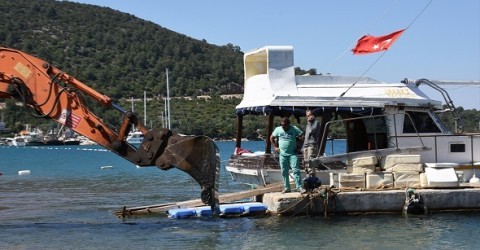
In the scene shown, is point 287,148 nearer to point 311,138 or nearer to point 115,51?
point 311,138

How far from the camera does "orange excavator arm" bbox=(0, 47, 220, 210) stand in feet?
44.7

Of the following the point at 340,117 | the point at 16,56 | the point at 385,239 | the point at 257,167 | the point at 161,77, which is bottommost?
the point at 385,239

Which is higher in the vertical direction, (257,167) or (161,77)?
(161,77)

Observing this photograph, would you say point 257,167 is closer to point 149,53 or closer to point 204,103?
point 204,103

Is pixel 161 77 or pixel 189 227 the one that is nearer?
pixel 189 227

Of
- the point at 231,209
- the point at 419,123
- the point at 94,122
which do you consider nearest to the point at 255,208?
the point at 231,209

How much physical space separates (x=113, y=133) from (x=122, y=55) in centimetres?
13208

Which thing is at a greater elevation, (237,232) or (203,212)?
(203,212)

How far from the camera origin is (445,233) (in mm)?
13836

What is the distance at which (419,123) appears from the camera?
17.8 metres

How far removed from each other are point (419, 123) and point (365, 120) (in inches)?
50.2

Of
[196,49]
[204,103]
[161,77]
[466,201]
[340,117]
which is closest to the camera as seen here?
[466,201]

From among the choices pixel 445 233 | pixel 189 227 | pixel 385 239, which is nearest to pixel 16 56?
pixel 189 227

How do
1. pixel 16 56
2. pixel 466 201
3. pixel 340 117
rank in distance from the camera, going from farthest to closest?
pixel 340 117 < pixel 466 201 < pixel 16 56
